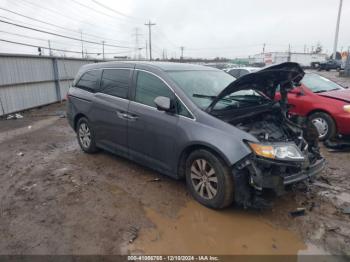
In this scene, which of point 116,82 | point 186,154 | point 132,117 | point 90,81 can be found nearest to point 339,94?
point 186,154

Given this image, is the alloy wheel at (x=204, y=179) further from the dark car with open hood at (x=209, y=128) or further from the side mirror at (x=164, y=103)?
the side mirror at (x=164, y=103)

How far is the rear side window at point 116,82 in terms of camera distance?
4324 millimetres

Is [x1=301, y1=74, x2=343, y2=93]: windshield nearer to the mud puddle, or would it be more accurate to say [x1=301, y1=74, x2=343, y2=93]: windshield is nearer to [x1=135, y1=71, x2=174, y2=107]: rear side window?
[x1=135, y1=71, x2=174, y2=107]: rear side window

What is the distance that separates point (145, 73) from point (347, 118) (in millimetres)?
4232

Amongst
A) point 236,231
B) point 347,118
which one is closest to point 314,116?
point 347,118

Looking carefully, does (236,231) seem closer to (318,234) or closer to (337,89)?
(318,234)

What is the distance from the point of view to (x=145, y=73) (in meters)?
4.07

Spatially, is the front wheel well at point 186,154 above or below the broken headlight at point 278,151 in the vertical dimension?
below

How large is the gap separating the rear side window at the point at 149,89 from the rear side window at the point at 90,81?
1.18 m

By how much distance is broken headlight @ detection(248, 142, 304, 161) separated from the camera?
2916 mm

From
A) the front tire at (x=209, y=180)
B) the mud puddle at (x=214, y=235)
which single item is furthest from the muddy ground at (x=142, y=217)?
the front tire at (x=209, y=180)

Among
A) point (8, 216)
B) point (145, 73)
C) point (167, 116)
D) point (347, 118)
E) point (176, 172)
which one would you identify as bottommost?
point (8, 216)

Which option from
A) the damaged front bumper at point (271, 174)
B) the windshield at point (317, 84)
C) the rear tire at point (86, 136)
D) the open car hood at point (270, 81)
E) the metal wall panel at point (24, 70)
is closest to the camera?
the damaged front bumper at point (271, 174)

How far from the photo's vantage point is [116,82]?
14.8 feet
